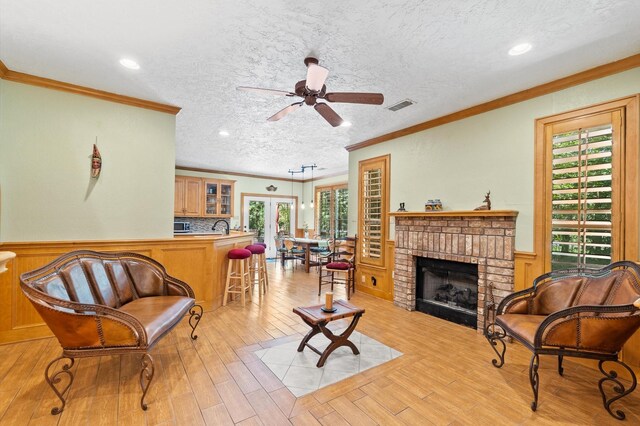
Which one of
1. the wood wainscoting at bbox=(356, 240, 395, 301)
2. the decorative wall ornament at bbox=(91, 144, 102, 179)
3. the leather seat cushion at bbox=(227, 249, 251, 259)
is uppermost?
the decorative wall ornament at bbox=(91, 144, 102, 179)

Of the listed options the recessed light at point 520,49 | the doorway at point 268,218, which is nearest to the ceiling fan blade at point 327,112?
the recessed light at point 520,49

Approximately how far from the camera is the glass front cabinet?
7.88 metres

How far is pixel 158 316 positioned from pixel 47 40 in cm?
246

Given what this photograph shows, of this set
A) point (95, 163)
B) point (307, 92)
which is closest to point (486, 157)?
point (307, 92)

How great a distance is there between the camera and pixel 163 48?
2.44 metres

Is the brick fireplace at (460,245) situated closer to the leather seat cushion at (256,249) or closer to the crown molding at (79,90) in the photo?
the leather seat cushion at (256,249)

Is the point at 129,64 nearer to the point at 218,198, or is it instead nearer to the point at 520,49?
the point at 520,49

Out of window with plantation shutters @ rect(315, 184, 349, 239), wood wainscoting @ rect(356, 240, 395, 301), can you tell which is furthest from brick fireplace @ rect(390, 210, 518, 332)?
window with plantation shutters @ rect(315, 184, 349, 239)

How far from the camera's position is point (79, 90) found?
10.5 ft

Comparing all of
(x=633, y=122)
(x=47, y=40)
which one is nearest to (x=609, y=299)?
(x=633, y=122)

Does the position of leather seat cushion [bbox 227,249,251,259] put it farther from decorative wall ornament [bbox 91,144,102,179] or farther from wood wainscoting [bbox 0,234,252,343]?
decorative wall ornament [bbox 91,144,102,179]

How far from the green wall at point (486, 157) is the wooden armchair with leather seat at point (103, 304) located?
3.47 meters

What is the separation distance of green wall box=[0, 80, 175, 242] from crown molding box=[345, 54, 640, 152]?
3586mm

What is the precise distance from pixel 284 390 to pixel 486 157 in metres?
3.41
